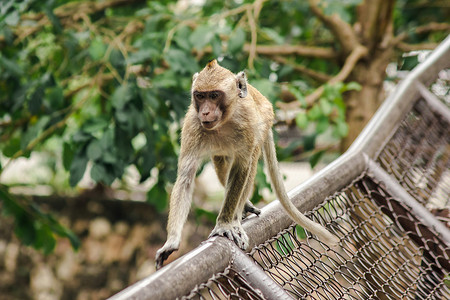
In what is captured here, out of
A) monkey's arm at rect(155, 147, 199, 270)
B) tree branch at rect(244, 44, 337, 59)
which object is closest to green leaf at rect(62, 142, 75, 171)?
monkey's arm at rect(155, 147, 199, 270)

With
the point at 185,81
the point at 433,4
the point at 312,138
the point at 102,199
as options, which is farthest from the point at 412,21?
the point at 102,199

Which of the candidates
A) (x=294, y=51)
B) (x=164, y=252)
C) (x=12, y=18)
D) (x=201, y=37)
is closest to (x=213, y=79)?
(x=201, y=37)

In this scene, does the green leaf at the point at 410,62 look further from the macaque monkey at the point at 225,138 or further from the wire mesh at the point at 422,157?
the macaque monkey at the point at 225,138

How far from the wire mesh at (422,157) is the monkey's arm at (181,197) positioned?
35.1 inches

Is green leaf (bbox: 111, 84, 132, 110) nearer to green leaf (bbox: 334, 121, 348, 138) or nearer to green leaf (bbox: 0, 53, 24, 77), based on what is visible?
green leaf (bbox: 0, 53, 24, 77)

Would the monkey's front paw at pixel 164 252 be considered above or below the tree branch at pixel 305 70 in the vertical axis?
above

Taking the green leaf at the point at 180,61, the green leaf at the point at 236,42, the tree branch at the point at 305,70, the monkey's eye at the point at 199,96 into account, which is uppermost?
the monkey's eye at the point at 199,96

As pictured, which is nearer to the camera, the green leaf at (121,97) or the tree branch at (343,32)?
the green leaf at (121,97)

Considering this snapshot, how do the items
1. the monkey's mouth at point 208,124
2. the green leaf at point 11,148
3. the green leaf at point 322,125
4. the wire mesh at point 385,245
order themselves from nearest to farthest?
1. the wire mesh at point 385,245
2. the monkey's mouth at point 208,124
3. the green leaf at point 322,125
4. the green leaf at point 11,148

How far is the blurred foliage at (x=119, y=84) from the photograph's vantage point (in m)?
3.01

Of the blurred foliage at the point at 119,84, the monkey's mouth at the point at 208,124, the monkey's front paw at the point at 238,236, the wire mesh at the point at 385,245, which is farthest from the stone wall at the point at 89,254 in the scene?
the monkey's front paw at the point at 238,236

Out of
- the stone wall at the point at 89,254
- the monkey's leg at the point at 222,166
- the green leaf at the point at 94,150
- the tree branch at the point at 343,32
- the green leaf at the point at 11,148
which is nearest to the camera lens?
the monkey's leg at the point at 222,166

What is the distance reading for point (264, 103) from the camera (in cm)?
283

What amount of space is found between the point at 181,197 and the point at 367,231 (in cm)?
84
